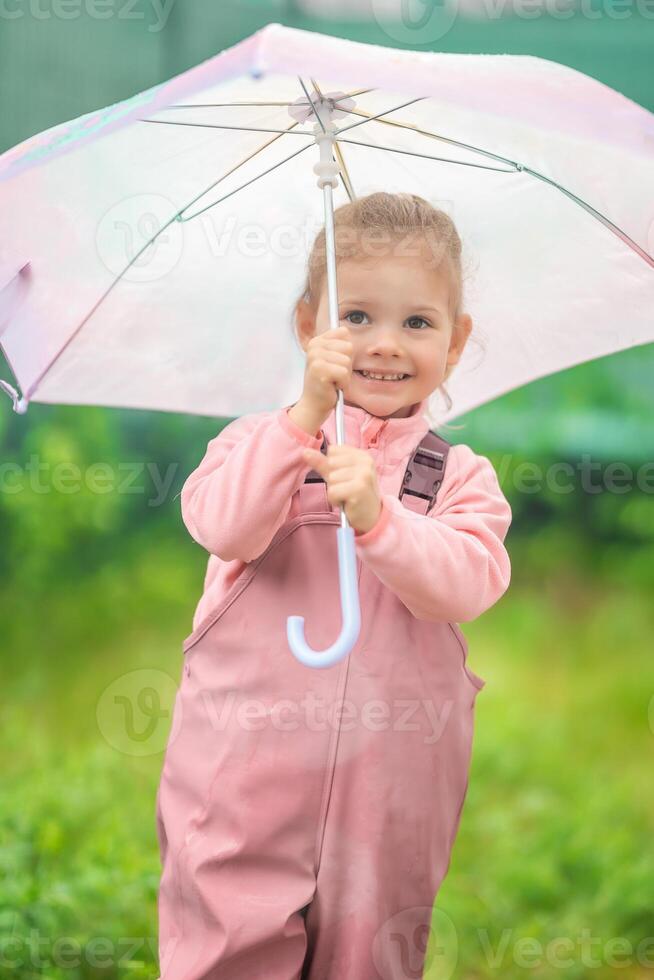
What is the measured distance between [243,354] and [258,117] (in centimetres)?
44

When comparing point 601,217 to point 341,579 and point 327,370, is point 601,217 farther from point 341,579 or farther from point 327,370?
point 341,579

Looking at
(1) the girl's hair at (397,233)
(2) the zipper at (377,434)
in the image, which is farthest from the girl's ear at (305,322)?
(2) the zipper at (377,434)

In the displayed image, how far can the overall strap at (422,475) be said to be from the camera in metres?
1.77

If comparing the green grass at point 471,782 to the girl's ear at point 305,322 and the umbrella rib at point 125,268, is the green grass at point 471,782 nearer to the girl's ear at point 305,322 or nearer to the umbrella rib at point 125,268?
the girl's ear at point 305,322

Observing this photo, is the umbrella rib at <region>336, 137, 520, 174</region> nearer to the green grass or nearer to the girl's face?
the girl's face

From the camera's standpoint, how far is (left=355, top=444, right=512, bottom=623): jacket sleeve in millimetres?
1589

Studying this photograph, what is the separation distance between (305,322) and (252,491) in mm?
461

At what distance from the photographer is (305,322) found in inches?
78.2

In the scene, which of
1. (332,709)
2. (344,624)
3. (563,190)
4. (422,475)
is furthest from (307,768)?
(563,190)

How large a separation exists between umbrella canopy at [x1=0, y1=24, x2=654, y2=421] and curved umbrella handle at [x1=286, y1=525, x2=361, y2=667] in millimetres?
662

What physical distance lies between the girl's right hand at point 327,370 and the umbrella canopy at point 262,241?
1.24 ft

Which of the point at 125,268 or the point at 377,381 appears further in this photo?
the point at 125,268

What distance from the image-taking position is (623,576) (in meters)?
4.18

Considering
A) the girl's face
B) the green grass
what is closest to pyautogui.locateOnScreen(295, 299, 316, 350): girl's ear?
the girl's face
